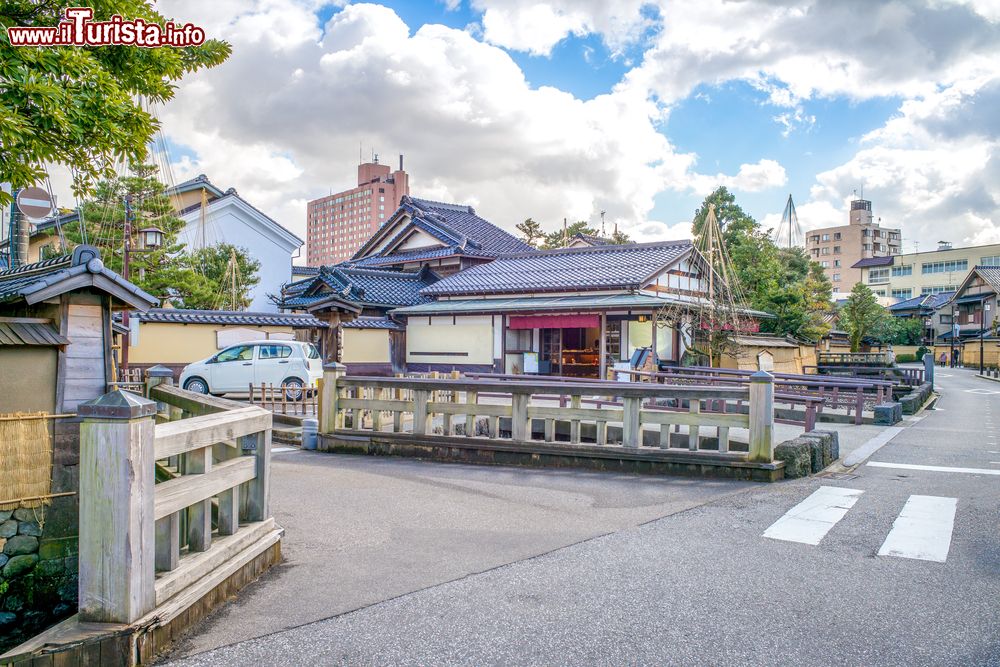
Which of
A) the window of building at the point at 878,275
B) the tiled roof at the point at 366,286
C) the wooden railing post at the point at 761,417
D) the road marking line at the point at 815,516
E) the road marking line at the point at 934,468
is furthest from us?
the window of building at the point at 878,275

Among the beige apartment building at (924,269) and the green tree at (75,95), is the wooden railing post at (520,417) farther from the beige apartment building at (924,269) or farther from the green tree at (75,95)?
the beige apartment building at (924,269)

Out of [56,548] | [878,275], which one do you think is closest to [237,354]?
[56,548]

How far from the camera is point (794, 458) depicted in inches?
306

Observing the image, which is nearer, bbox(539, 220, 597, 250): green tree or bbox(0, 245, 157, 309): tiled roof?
bbox(0, 245, 157, 309): tiled roof

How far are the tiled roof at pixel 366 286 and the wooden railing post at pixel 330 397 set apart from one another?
16.4 metres

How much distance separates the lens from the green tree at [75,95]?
5379mm

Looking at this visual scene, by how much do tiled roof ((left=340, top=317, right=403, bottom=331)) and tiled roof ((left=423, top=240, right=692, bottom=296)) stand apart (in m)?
1.89

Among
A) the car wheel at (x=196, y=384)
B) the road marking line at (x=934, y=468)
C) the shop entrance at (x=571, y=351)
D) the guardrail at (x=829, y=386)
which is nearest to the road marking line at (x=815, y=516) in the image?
the road marking line at (x=934, y=468)

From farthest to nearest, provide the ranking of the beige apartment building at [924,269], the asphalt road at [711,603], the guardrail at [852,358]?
the beige apartment building at [924,269]
the guardrail at [852,358]
the asphalt road at [711,603]

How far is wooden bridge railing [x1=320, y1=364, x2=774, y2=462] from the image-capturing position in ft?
25.3

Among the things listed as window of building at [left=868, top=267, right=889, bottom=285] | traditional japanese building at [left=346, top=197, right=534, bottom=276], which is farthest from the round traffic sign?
window of building at [left=868, top=267, right=889, bottom=285]

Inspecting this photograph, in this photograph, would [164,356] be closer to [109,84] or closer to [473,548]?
[109,84]

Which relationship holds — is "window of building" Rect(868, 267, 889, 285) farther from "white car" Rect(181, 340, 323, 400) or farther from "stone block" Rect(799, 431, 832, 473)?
"stone block" Rect(799, 431, 832, 473)

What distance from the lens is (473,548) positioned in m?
5.08
